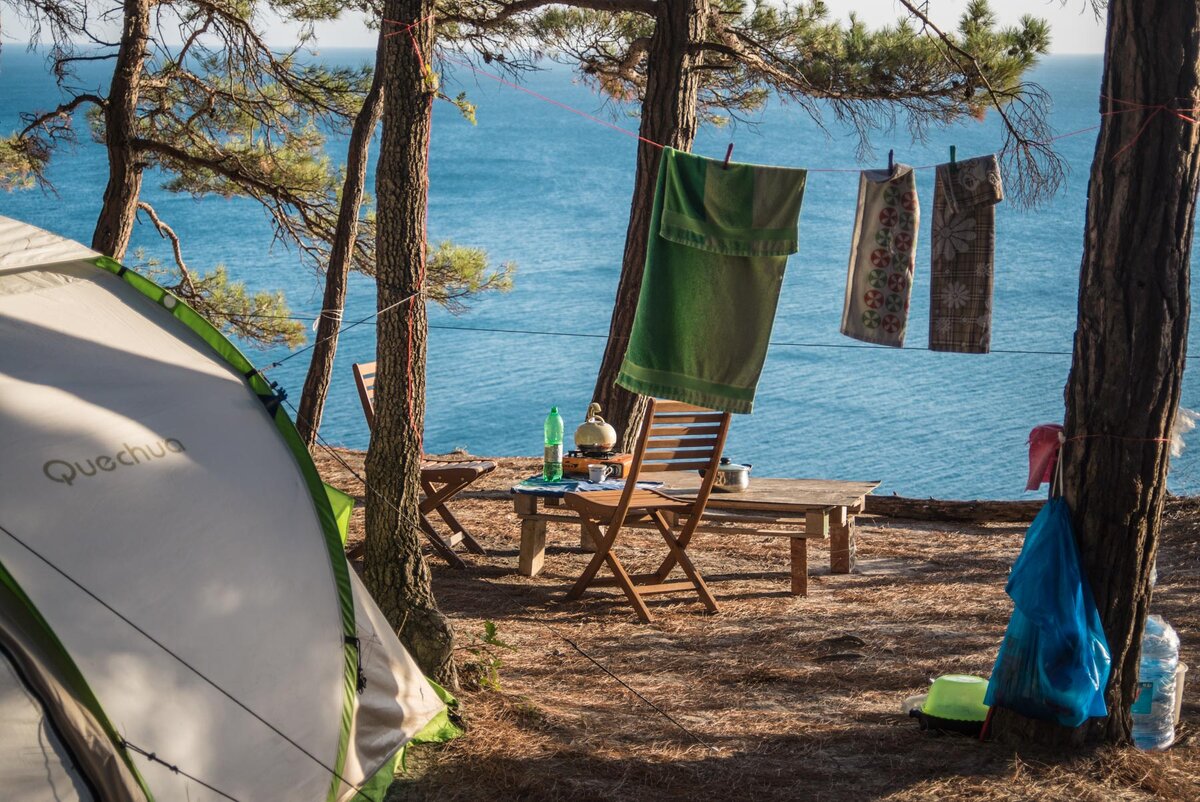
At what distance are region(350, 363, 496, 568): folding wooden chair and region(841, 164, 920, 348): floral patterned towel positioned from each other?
2.18 m

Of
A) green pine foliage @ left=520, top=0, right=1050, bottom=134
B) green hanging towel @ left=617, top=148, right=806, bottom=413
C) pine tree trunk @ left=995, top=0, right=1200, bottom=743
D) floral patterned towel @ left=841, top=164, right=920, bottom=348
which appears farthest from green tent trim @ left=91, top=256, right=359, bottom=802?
green pine foliage @ left=520, top=0, right=1050, bottom=134

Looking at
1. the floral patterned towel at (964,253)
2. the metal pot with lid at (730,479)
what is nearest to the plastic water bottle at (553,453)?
the metal pot with lid at (730,479)

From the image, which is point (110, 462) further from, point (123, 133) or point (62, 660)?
point (123, 133)

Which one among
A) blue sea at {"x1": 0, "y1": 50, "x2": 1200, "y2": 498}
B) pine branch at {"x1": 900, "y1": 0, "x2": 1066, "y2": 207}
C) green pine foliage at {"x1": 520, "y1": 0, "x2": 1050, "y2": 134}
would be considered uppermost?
green pine foliage at {"x1": 520, "y1": 0, "x2": 1050, "y2": 134}

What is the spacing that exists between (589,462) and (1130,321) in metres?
2.93

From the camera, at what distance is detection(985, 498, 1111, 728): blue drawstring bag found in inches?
145

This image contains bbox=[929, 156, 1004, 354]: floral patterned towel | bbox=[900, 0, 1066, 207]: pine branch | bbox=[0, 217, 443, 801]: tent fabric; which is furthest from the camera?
bbox=[900, 0, 1066, 207]: pine branch

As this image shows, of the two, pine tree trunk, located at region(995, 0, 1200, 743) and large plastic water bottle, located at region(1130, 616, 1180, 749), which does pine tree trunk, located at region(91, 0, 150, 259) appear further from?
large plastic water bottle, located at region(1130, 616, 1180, 749)

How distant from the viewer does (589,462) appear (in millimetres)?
6137

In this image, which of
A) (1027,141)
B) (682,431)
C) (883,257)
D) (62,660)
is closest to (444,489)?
(682,431)

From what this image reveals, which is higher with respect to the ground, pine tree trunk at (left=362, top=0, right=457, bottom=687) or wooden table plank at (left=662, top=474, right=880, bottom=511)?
pine tree trunk at (left=362, top=0, right=457, bottom=687)

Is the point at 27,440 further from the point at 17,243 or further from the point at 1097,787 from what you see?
the point at 1097,787

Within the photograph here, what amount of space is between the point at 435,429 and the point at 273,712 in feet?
69.5

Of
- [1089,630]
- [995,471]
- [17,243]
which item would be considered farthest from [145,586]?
[995,471]
